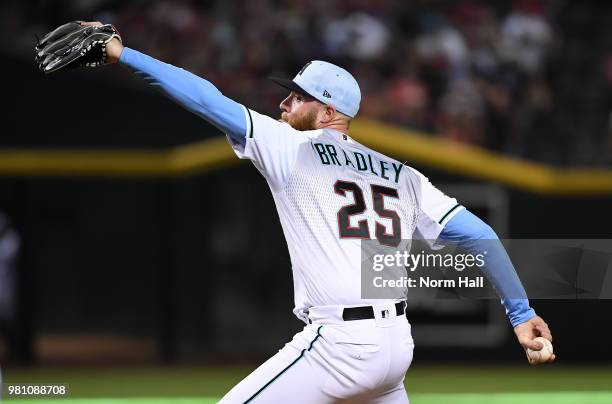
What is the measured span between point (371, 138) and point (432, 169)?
2.43 feet

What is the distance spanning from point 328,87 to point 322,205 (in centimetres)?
51

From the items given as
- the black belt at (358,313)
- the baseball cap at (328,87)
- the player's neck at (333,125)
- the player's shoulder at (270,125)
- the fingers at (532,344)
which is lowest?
the fingers at (532,344)

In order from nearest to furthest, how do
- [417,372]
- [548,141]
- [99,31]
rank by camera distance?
[99,31], [417,372], [548,141]

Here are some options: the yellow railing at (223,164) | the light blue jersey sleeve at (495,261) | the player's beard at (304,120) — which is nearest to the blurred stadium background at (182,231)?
the yellow railing at (223,164)

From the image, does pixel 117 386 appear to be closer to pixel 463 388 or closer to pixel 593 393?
pixel 463 388

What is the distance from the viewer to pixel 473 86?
12.4m

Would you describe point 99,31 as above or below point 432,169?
below

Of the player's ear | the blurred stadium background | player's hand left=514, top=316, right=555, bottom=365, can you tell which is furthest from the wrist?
the blurred stadium background

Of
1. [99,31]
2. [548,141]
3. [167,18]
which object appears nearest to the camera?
[99,31]

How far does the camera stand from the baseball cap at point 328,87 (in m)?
4.24

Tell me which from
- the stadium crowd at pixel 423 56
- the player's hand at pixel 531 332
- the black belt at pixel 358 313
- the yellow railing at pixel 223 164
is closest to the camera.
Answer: the black belt at pixel 358 313

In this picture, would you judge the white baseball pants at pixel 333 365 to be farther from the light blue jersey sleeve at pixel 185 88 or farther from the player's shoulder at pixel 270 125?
the light blue jersey sleeve at pixel 185 88

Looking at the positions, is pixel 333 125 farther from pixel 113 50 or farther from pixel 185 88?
pixel 113 50

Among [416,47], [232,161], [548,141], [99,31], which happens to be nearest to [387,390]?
[99,31]
